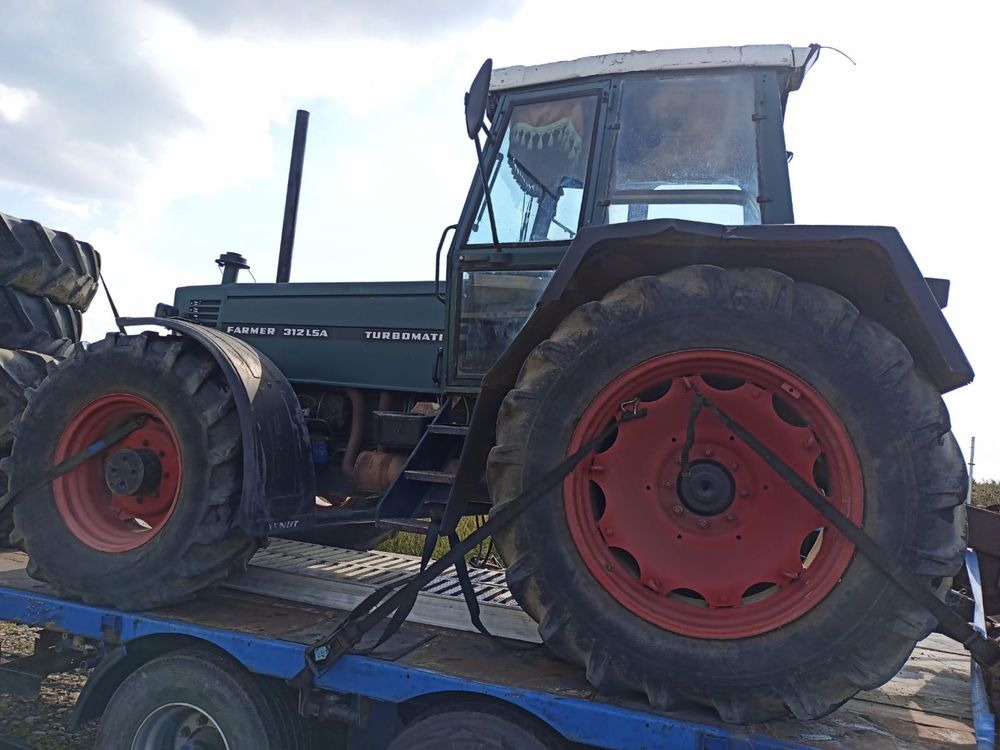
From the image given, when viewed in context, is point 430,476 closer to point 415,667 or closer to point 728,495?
point 415,667

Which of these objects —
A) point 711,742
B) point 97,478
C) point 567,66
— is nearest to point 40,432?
point 97,478

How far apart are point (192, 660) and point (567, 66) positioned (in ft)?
9.72

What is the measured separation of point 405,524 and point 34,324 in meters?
4.00

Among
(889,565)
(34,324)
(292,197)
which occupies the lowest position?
(889,565)

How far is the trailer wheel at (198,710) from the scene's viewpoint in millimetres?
2809

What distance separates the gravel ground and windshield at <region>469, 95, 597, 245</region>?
10.5 ft

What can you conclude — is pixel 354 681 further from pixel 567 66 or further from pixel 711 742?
pixel 567 66

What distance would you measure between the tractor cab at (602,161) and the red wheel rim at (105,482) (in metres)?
1.41

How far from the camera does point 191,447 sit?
3.18 metres

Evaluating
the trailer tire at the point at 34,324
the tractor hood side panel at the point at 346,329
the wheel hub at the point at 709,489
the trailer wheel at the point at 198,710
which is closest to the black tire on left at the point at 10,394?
the trailer tire at the point at 34,324

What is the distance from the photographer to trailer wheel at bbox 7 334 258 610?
3.14m

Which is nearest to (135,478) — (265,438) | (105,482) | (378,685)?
(105,482)

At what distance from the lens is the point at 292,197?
5.43 meters

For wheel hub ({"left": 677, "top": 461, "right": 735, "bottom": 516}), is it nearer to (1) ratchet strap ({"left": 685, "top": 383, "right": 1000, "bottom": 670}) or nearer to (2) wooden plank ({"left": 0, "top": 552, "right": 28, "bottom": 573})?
(1) ratchet strap ({"left": 685, "top": 383, "right": 1000, "bottom": 670})
